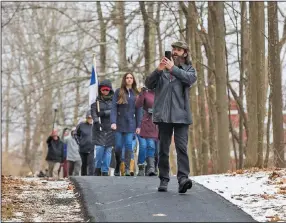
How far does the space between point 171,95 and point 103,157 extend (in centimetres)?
517

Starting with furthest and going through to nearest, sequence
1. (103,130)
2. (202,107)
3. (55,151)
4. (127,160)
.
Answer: (202,107)
(55,151)
(103,130)
(127,160)

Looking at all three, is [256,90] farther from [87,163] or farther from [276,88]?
[87,163]

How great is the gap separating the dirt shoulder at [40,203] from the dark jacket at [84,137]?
508cm

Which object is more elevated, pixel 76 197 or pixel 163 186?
pixel 163 186

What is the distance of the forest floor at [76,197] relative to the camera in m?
7.93

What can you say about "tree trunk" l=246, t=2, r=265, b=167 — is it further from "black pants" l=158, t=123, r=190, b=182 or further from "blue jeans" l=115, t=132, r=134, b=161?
"black pants" l=158, t=123, r=190, b=182

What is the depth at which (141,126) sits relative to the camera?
43.6ft

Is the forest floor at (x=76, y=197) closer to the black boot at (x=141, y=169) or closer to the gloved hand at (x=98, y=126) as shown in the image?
the black boot at (x=141, y=169)

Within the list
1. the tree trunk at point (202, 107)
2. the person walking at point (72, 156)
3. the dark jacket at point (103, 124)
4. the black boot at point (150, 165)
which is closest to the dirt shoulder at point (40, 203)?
the black boot at point (150, 165)

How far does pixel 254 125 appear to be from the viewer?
48.3ft

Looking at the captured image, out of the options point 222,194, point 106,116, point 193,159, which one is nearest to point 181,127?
point 222,194

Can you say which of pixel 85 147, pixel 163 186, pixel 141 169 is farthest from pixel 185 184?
pixel 85 147

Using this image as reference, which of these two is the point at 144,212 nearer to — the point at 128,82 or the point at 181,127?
the point at 181,127

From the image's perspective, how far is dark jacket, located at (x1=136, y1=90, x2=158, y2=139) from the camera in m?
13.0
